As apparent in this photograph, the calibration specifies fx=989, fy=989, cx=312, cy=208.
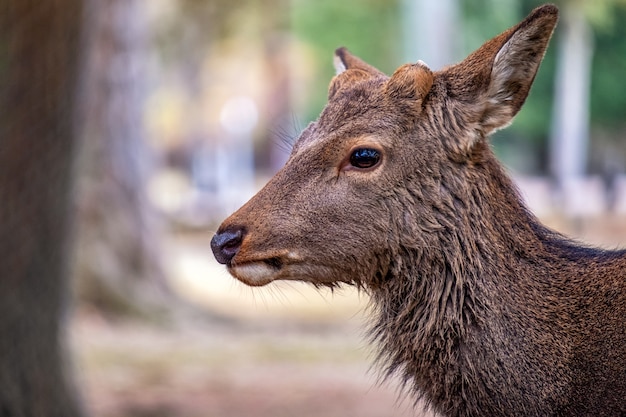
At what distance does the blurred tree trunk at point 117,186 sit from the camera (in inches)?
523

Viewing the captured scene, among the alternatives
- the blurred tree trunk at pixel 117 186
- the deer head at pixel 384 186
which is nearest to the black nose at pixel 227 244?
the deer head at pixel 384 186

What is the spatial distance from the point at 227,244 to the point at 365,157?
596mm

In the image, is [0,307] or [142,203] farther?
[142,203]

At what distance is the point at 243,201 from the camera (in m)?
13.6

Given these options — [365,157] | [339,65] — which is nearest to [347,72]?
[339,65]

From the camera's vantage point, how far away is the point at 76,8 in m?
6.37

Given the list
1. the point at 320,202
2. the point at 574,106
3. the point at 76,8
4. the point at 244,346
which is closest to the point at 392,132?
the point at 320,202

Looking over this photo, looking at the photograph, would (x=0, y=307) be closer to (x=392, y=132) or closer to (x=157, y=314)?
(x=392, y=132)

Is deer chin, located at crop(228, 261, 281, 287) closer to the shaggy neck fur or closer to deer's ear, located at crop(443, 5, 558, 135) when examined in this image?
the shaggy neck fur

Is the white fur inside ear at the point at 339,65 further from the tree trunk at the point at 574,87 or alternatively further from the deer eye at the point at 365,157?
the tree trunk at the point at 574,87

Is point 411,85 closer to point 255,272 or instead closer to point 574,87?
point 255,272

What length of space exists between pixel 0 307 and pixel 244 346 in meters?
6.07

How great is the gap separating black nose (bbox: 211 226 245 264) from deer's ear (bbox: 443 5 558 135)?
961 millimetres

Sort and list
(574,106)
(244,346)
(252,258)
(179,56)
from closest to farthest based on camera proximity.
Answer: (252,258), (574,106), (244,346), (179,56)
